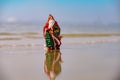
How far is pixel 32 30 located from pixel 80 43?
0.38 meters

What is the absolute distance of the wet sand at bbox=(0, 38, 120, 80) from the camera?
6.91 feet

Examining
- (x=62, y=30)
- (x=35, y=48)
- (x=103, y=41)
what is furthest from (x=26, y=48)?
(x=103, y=41)

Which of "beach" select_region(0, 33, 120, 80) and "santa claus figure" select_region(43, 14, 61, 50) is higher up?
"santa claus figure" select_region(43, 14, 61, 50)

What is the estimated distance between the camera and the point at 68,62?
7.16 feet

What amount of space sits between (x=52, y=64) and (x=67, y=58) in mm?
96

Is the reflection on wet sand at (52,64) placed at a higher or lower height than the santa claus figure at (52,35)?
lower

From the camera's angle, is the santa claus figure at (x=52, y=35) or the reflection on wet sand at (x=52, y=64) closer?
the reflection on wet sand at (x=52, y=64)

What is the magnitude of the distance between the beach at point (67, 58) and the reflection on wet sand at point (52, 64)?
2 centimetres

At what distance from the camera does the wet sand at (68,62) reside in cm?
211

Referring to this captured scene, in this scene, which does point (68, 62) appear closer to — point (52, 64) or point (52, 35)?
point (52, 64)

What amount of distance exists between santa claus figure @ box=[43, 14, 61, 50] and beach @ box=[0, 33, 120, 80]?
4cm

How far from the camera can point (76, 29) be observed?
2.25 metres

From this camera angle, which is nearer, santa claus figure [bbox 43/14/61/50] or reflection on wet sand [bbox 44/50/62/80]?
reflection on wet sand [bbox 44/50/62/80]

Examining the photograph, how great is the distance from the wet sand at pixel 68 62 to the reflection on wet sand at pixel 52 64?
0.02 m
